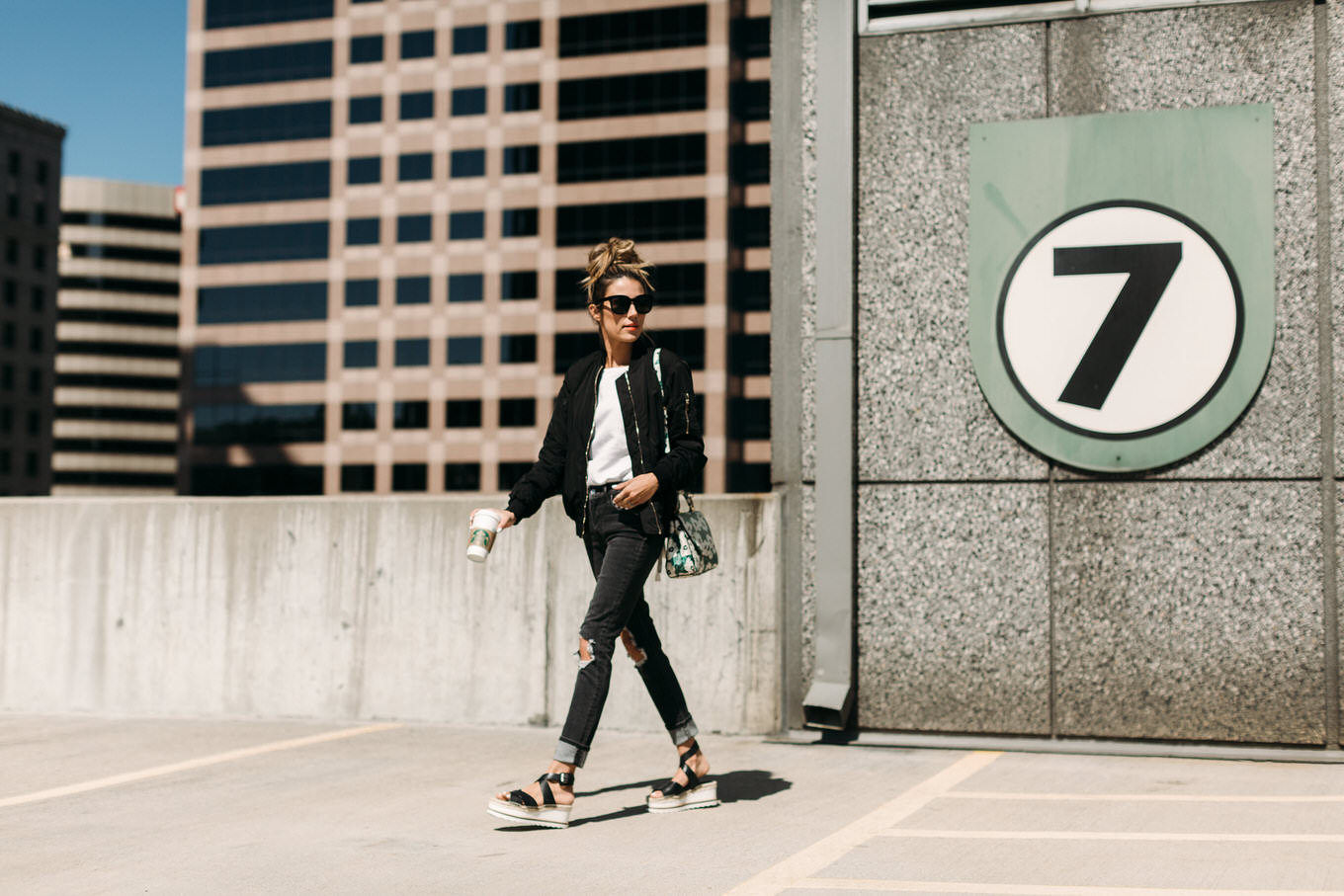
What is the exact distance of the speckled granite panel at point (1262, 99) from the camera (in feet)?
19.3

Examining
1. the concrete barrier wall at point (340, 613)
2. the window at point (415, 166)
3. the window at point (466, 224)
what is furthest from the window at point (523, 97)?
the concrete barrier wall at point (340, 613)

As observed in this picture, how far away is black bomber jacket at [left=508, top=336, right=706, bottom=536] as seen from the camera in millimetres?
4723

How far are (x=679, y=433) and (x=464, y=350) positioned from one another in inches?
2630

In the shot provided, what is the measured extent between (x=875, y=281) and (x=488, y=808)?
10.3 ft

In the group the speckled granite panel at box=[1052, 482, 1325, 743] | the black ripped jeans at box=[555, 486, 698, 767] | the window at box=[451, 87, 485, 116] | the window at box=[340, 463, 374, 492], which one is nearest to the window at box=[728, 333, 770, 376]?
the window at box=[451, 87, 485, 116]

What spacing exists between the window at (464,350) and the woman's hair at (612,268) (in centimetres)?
6608

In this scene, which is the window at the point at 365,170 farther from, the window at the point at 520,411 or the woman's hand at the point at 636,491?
the woman's hand at the point at 636,491

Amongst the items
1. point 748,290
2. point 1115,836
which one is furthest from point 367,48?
point 1115,836

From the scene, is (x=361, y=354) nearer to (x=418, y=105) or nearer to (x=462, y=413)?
(x=462, y=413)

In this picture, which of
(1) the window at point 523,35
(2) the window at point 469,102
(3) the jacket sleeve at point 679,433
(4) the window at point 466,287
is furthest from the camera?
(2) the window at point 469,102

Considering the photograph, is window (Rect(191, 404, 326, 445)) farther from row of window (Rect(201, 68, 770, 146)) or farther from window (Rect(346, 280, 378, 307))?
row of window (Rect(201, 68, 770, 146))

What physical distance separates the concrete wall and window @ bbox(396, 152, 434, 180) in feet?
224

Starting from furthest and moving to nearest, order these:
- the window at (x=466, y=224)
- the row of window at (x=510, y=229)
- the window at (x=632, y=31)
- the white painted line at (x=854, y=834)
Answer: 1. the window at (x=466, y=224)
2. the window at (x=632, y=31)
3. the row of window at (x=510, y=229)
4. the white painted line at (x=854, y=834)

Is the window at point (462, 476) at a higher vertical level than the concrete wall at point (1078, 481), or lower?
higher
